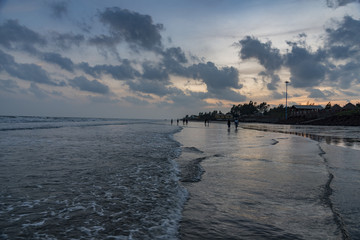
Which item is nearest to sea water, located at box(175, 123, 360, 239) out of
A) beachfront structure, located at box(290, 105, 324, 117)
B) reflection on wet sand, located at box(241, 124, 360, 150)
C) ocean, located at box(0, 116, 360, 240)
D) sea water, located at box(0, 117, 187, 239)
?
ocean, located at box(0, 116, 360, 240)

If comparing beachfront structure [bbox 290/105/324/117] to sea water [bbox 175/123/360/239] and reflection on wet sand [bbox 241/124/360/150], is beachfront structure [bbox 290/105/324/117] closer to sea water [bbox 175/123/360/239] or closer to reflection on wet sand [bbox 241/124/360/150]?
reflection on wet sand [bbox 241/124/360/150]

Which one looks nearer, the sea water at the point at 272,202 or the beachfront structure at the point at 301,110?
the sea water at the point at 272,202

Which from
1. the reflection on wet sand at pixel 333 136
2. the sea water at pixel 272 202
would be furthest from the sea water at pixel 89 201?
the reflection on wet sand at pixel 333 136

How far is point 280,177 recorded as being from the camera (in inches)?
284

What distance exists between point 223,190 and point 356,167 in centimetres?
612

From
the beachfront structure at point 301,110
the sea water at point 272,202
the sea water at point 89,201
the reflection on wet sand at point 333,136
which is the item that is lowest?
the sea water at point 89,201

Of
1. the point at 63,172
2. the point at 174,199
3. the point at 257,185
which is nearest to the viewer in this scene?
the point at 174,199

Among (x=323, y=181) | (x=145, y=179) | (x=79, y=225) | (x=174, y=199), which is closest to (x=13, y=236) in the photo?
(x=79, y=225)

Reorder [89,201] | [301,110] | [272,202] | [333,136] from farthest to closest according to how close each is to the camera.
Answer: [301,110], [333,136], [89,201], [272,202]

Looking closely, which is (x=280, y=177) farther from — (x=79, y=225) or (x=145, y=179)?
(x=79, y=225)

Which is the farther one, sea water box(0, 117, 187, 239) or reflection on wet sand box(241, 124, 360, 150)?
reflection on wet sand box(241, 124, 360, 150)

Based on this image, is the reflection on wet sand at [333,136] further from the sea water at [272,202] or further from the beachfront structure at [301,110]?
the beachfront structure at [301,110]

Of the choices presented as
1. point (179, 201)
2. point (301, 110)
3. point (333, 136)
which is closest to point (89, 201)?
point (179, 201)

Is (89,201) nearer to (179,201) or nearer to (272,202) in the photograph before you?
(179,201)
